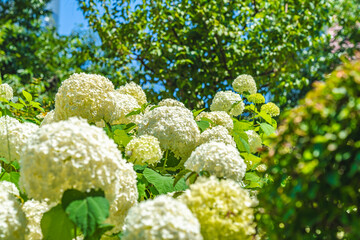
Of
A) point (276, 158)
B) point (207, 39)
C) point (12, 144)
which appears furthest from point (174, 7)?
point (276, 158)

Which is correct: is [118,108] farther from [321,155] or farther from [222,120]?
[321,155]

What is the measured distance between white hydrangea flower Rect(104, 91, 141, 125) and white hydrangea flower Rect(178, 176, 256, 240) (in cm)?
92

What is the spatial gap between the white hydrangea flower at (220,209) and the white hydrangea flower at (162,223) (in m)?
0.13

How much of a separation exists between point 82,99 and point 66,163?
0.84 metres

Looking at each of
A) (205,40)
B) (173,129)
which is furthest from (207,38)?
(173,129)

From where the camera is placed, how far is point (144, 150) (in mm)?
1776

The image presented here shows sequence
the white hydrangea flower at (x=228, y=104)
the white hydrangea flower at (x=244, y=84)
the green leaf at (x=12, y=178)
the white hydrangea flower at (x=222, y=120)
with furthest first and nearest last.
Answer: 1. the white hydrangea flower at (x=244, y=84)
2. the white hydrangea flower at (x=228, y=104)
3. the white hydrangea flower at (x=222, y=120)
4. the green leaf at (x=12, y=178)

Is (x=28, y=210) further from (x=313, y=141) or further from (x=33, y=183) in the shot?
(x=313, y=141)

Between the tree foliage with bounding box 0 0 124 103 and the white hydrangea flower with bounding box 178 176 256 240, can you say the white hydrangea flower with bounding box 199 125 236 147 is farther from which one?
the tree foliage with bounding box 0 0 124 103

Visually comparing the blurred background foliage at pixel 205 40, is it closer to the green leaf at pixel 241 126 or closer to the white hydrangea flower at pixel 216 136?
the green leaf at pixel 241 126

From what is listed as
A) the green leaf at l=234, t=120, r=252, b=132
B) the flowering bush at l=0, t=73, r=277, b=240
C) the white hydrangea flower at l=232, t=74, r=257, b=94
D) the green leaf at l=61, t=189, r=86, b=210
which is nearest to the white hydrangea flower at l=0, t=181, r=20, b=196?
the flowering bush at l=0, t=73, r=277, b=240

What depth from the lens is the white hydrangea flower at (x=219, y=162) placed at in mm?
1549

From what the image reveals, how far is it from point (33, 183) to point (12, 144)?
0.60m

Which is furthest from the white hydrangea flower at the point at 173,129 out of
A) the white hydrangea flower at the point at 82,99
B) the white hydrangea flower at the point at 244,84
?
the white hydrangea flower at the point at 244,84
